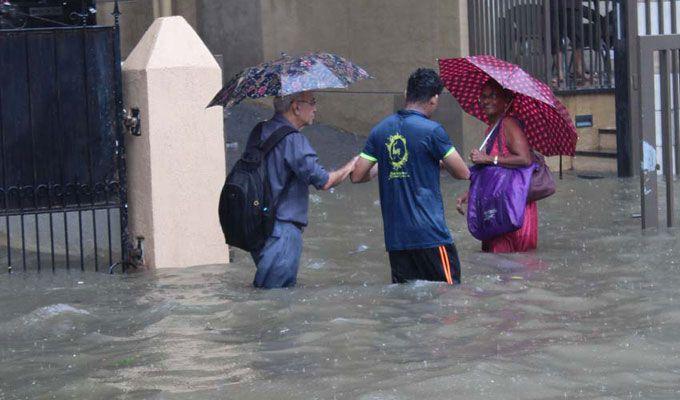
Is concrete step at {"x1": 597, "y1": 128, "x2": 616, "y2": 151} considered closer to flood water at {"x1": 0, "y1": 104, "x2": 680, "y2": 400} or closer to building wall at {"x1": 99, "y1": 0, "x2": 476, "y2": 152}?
building wall at {"x1": 99, "y1": 0, "x2": 476, "y2": 152}

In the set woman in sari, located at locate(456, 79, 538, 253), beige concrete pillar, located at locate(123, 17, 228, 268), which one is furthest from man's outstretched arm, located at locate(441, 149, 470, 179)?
beige concrete pillar, located at locate(123, 17, 228, 268)

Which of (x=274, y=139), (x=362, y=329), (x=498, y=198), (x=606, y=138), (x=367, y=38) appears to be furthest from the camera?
(x=367, y=38)

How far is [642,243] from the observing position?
10.6m

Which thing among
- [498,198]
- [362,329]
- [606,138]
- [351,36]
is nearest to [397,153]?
[362,329]

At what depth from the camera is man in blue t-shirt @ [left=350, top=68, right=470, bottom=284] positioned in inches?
320

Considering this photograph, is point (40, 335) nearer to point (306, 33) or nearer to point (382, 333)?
point (382, 333)

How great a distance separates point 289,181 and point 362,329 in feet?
3.84

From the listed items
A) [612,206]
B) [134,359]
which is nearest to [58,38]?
[134,359]

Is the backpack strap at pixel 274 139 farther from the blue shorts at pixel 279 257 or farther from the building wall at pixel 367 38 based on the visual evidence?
the building wall at pixel 367 38

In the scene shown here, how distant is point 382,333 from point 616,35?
9.15 m

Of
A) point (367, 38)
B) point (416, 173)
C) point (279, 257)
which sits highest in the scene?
point (367, 38)

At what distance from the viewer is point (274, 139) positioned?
8.20 metres

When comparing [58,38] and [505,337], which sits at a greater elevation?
[58,38]

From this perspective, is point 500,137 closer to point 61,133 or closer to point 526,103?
point 526,103
